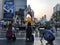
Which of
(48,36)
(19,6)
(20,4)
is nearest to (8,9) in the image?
(20,4)

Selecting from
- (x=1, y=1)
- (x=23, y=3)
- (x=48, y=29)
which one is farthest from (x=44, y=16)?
(x=48, y=29)

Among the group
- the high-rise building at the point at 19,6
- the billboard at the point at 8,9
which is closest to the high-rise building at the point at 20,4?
the high-rise building at the point at 19,6

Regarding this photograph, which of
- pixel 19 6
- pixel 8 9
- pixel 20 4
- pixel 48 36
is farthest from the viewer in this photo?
pixel 19 6

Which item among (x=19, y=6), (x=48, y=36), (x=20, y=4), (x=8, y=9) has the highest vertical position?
(x=20, y=4)

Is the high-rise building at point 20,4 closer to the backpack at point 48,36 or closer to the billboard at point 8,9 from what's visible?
the billboard at point 8,9

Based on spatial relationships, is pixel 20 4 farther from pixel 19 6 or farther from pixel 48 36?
pixel 48 36

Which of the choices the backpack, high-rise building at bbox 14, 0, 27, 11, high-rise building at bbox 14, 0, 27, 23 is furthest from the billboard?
the backpack

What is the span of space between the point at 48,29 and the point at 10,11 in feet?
220

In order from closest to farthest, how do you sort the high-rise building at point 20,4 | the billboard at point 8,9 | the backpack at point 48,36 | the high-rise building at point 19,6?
the backpack at point 48,36 < the billboard at point 8,9 < the high-rise building at point 19,6 < the high-rise building at point 20,4

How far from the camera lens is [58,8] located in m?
118

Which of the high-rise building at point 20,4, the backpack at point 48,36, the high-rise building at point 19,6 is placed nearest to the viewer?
the backpack at point 48,36

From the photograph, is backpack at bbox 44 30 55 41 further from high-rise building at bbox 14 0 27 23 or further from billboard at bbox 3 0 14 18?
high-rise building at bbox 14 0 27 23

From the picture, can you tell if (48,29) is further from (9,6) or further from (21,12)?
(21,12)

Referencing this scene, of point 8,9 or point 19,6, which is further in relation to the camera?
point 19,6
